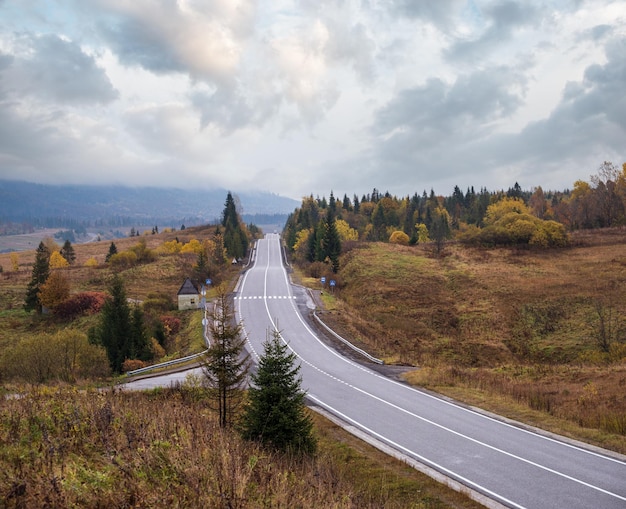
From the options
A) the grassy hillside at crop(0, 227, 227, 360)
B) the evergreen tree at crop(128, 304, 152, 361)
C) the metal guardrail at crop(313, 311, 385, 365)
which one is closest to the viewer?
the metal guardrail at crop(313, 311, 385, 365)

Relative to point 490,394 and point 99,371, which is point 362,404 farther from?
point 99,371

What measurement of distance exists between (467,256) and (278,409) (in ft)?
217

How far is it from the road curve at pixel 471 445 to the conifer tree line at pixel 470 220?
49.1 metres

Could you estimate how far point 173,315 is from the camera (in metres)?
49.5

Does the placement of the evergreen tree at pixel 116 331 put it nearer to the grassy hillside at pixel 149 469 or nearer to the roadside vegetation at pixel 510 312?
the roadside vegetation at pixel 510 312

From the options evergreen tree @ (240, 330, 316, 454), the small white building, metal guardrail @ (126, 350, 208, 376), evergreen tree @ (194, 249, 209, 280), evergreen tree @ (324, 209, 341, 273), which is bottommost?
metal guardrail @ (126, 350, 208, 376)

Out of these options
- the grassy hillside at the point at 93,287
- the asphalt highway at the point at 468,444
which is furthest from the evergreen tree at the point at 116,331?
the asphalt highway at the point at 468,444

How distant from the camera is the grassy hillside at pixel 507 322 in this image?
2048 cm

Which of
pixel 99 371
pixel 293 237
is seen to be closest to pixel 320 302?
pixel 99 371

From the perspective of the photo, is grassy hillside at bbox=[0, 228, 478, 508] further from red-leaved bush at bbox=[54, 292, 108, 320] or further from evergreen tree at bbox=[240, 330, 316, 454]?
red-leaved bush at bbox=[54, 292, 108, 320]

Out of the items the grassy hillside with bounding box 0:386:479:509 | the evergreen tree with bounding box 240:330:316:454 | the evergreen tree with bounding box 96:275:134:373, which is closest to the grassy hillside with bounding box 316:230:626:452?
the grassy hillside with bounding box 0:386:479:509

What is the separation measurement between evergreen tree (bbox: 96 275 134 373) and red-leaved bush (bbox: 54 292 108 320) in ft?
66.5

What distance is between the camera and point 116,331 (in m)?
36.6

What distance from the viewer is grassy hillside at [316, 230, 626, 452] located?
67.2 feet
